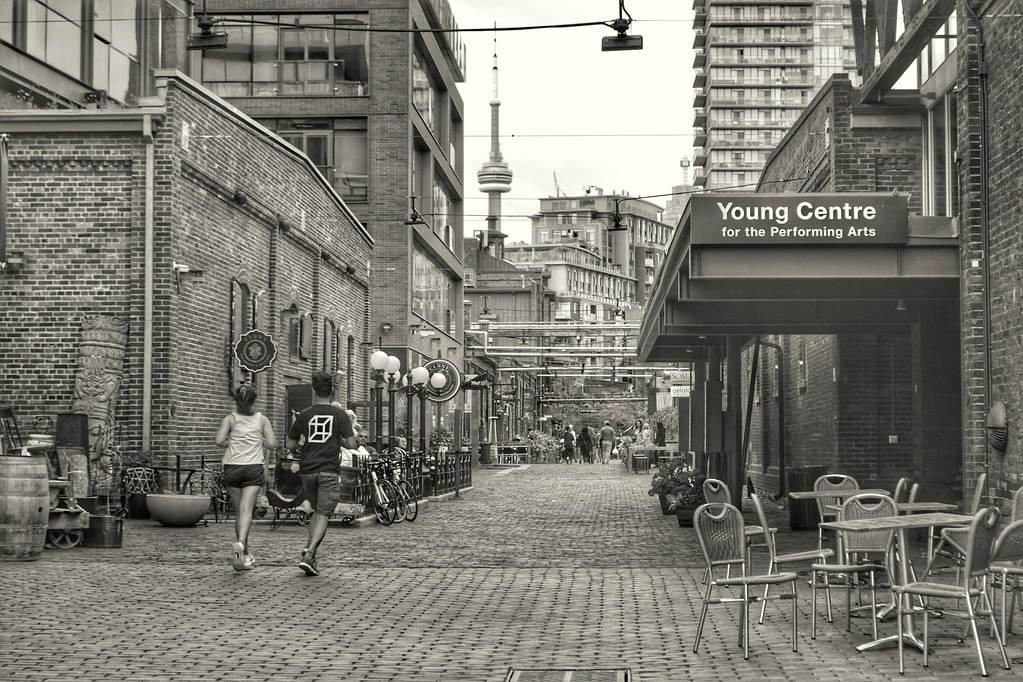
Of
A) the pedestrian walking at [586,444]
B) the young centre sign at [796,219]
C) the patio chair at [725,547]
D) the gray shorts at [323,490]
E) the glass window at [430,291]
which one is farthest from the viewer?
the pedestrian walking at [586,444]

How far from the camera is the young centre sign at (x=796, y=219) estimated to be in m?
13.5

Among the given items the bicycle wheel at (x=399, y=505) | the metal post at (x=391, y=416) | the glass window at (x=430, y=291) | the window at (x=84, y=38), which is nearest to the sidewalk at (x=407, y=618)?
the bicycle wheel at (x=399, y=505)

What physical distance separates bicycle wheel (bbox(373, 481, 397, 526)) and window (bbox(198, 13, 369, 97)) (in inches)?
859

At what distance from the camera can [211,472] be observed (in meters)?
20.6

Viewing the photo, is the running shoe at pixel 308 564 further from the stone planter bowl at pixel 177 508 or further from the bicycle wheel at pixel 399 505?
the bicycle wheel at pixel 399 505

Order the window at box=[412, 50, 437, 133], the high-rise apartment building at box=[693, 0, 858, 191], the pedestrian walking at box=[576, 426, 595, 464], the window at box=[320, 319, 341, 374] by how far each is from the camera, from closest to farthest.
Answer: the window at box=[320, 319, 341, 374] → the window at box=[412, 50, 437, 133] → the pedestrian walking at box=[576, 426, 595, 464] → the high-rise apartment building at box=[693, 0, 858, 191]

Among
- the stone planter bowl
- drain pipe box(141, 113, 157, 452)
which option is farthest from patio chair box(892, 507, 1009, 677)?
drain pipe box(141, 113, 157, 452)

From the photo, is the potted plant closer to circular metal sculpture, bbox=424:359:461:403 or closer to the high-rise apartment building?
circular metal sculpture, bbox=424:359:461:403

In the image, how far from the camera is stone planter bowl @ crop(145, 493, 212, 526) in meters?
18.0

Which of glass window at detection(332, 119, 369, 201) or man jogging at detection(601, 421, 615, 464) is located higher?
glass window at detection(332, 119, 369, 201)

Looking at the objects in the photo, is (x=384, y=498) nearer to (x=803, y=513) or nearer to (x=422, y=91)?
(x=803, y=513)

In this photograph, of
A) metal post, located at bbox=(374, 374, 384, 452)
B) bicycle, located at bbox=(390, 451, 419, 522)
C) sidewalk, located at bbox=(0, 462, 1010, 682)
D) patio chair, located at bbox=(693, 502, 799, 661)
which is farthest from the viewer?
metal post, located at bbox=(374, 374, 384, 452)

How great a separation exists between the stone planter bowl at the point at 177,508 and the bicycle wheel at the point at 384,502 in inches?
96.8

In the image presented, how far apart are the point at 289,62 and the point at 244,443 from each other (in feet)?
92.8
